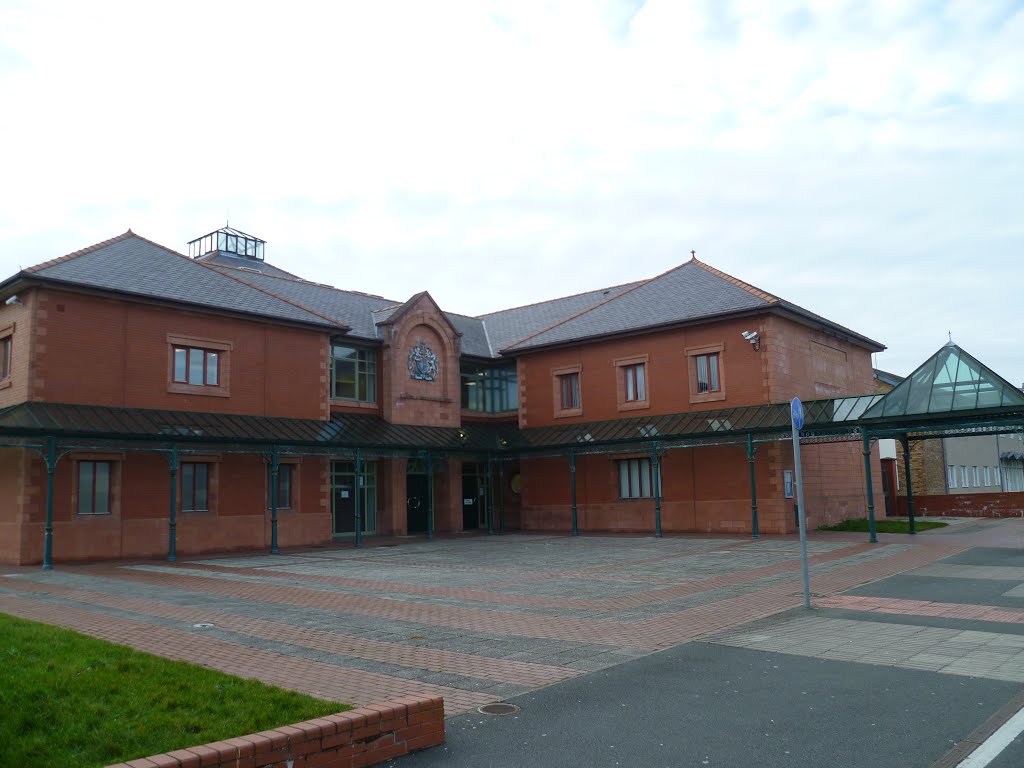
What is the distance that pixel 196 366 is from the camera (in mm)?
24734

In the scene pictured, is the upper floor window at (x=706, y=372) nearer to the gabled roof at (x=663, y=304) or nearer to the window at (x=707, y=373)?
the window at (x=707, y=373)

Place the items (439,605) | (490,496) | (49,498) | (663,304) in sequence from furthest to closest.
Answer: (490,496) → (663,304) → (49,498) → (439,605)

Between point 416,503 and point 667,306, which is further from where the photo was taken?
point 416,503

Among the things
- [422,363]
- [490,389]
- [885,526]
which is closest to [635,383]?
[490,389]

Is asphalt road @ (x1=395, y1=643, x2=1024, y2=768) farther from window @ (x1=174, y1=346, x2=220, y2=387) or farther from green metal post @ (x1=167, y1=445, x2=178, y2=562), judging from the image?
window @ (x1=174, y1=346, x2=220, y2=387)

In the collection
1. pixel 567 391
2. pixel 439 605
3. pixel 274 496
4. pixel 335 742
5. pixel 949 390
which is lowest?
pixel 439 605

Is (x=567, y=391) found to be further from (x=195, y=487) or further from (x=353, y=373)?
(x=195, y=487)

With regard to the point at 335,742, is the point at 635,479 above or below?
above

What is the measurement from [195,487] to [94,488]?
9.32 ft

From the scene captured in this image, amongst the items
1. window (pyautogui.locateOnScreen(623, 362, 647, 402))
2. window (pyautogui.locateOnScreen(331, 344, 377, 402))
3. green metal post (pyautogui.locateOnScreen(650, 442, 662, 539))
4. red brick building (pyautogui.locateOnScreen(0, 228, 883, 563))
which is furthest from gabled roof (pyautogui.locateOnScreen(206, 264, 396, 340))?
green metal post (pyautogui.locateOnScreen(650, 442, 662, 539))

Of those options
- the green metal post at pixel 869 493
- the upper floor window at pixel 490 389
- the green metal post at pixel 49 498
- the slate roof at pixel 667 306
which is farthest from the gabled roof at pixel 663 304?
the green metal post at pixel 49 498

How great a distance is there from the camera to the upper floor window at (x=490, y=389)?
3559cm

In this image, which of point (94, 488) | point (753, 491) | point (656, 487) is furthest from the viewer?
point (656, 487)

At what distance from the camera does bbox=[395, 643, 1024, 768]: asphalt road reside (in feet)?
18.0
